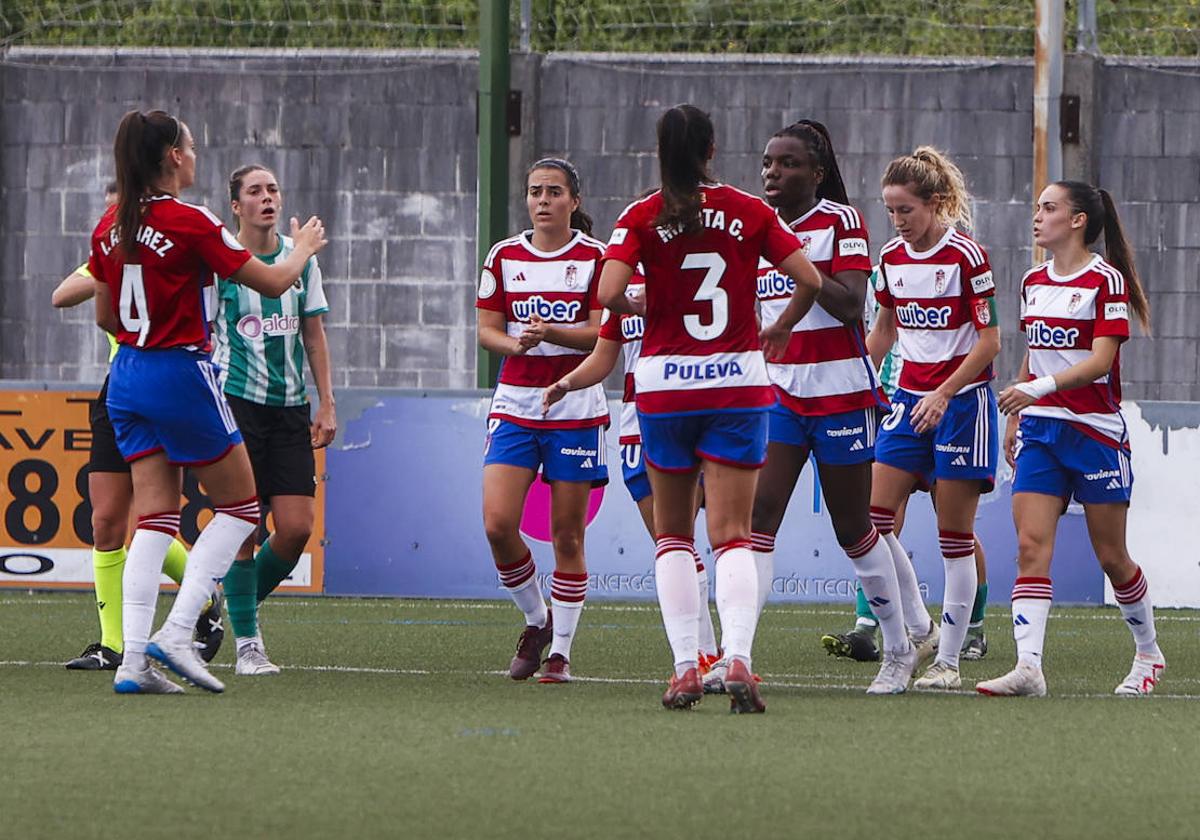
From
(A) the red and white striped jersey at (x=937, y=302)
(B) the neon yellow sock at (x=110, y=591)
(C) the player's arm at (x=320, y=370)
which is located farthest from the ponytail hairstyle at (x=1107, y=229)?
(B) the neon yellow sock at (x=110, y=591)

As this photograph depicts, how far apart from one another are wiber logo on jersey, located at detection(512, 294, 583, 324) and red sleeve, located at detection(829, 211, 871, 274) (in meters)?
1.09

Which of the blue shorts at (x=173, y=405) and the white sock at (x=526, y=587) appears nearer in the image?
the blue shorts at (x=173, y=405)

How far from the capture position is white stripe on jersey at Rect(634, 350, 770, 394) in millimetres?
6684

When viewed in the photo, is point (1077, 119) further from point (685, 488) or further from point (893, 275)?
point (685, 488)

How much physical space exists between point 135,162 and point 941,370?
315cm

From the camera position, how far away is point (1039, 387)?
7324 millimetres

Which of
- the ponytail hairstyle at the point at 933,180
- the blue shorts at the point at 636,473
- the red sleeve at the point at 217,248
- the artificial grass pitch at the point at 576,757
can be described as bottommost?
the artificial grass pitch at the point at 576,757

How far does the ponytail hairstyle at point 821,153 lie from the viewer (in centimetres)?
748

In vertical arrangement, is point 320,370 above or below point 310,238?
below

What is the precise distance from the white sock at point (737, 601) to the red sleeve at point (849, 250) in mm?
1238

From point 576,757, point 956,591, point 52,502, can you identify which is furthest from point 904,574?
point 52,502

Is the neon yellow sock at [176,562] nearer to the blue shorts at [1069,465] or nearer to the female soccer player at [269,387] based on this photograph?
the female soccer player at [269,387]

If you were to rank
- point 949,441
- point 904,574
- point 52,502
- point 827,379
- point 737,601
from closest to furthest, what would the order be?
point 737,601, point 827,379, point 949,441, point 904,574, point 52,502

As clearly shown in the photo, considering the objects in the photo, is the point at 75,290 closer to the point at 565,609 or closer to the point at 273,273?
the point at 273,273
